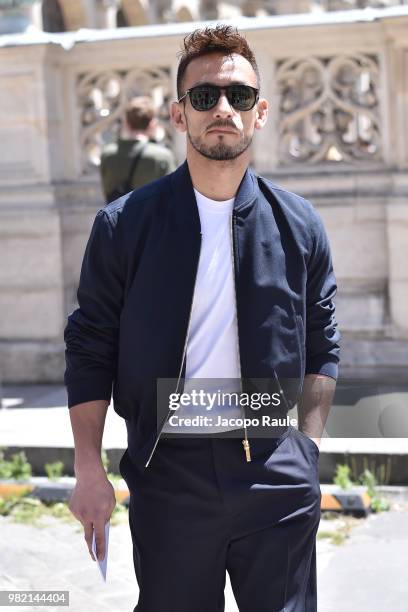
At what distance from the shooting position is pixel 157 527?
2.70 m

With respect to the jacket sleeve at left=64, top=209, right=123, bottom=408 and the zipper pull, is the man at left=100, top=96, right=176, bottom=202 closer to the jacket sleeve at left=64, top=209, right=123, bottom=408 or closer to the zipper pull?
the jacket sleeve at left=64, top=209, right=123, bottom=408

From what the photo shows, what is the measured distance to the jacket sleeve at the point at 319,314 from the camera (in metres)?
2.89

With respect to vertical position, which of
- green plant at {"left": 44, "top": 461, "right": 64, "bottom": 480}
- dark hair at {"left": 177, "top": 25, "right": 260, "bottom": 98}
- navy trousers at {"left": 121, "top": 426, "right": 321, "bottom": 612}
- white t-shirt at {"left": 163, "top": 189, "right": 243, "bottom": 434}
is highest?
dark hair at {"left": 177, "top": 25, "right": 260, "bottom": 98}

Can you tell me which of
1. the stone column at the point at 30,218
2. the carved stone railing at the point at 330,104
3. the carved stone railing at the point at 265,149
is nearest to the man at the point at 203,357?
the carved stone railing at the point at 265,149

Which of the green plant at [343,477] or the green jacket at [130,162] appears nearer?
the green plant at [343,477]

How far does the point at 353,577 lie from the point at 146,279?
2.36 meters

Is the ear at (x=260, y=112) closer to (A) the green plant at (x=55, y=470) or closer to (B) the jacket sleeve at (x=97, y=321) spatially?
(B) the jacket sleeve at (x=97, y=321)

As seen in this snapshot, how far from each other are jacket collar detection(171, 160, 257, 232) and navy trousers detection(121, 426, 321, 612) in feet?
1.77

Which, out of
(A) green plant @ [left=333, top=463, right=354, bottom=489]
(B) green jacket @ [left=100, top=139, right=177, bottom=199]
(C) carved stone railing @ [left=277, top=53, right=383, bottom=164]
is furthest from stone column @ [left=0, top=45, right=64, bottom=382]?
(A) green plant @ [left=333, top=463, right=354, bottom=489]

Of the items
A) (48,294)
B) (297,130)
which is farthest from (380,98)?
(48,294)

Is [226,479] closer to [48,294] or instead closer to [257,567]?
[257,567]

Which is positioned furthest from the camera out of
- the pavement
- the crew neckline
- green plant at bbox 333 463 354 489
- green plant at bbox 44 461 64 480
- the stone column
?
the stone column

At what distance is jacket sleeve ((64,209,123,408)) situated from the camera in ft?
8.97

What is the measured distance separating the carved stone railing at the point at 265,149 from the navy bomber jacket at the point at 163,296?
4.90 metres
